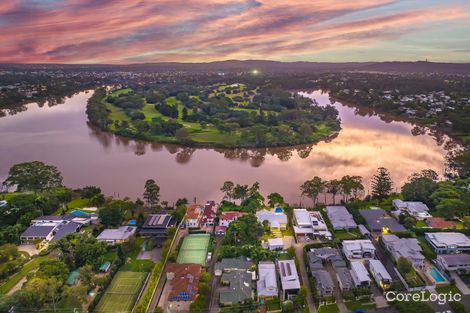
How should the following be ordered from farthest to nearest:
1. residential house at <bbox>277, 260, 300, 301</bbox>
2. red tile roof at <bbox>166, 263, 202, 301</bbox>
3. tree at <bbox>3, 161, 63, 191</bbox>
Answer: tree at <bbox>3, 161, 63, 191</bbox>, residential house at <bbox>277, 260, 300, 301</bbox>, red tile roof at <bbox>166, 263, 202, 301</bbox>

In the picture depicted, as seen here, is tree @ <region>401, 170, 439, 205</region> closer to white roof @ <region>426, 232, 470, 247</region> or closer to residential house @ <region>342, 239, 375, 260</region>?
white roof @ <region>426, 232, 470, 247</region>

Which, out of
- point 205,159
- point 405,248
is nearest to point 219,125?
point 205,159

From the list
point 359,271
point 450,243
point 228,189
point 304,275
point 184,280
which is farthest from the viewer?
point 228,189

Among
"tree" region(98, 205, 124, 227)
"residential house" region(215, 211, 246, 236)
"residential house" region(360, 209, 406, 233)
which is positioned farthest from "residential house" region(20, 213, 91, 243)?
"residential house" region(360, 209, 406, 233)

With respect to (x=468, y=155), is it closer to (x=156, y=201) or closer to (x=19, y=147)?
(x=156, y=201)

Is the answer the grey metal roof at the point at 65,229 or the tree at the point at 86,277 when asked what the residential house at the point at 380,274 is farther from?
the grey metal roof at the point at 65,229

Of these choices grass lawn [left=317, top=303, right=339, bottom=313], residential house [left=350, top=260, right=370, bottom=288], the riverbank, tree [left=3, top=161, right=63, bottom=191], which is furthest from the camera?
the riverbank

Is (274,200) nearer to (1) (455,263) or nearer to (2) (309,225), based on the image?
(2) (309,225)

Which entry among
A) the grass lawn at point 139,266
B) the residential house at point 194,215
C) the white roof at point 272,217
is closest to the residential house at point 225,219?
the white roof at point 272,217
